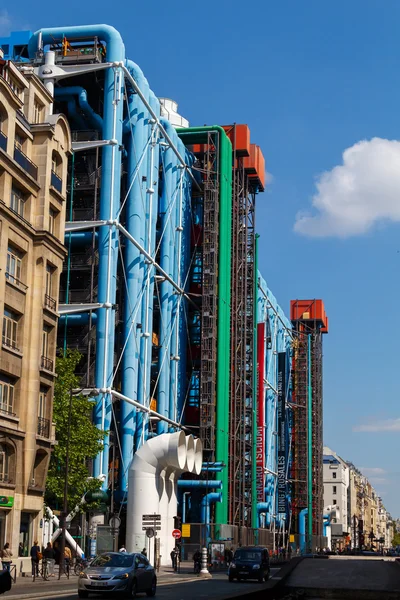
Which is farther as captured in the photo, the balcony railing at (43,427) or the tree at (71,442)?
the tree at (71,442)

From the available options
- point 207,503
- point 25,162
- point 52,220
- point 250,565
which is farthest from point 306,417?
point 25,162

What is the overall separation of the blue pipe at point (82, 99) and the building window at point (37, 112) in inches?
639

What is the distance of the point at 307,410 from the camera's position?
458ft

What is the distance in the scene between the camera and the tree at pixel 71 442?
53.4 metres

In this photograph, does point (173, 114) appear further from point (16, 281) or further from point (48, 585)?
point (48, 585)

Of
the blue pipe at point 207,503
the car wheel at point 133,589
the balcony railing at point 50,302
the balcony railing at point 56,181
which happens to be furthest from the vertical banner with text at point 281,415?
the car wheel at point 133,589

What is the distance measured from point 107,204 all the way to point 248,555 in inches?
1129

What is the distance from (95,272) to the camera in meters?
68.7

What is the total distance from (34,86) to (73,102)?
18691 millimetres

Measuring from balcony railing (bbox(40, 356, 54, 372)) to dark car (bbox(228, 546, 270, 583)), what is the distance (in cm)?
1332

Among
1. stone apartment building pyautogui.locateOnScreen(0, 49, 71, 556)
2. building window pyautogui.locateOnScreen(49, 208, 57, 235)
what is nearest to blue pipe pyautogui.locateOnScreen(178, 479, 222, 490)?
stone apartment building pyautogui.locateOnScreen(0, 49, 71, 556)

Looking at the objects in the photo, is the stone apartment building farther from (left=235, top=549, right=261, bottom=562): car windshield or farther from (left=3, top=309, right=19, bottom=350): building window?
(left=235, top=549, right=261, bottom=562): car windshield

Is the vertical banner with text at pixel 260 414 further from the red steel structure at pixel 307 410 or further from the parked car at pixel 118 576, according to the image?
the parked car at pixel 118 576

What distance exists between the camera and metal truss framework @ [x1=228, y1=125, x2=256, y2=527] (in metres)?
90.1
